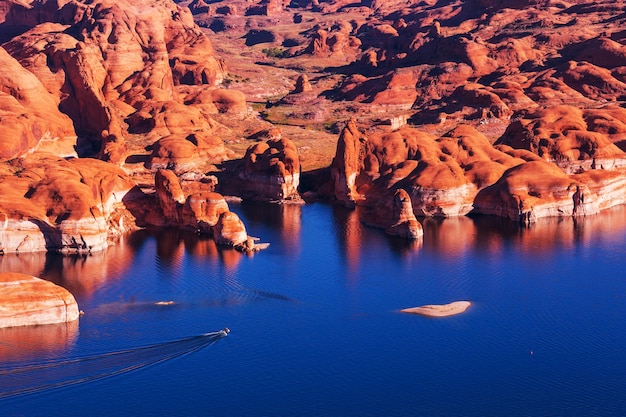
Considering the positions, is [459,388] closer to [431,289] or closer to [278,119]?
[431,289]

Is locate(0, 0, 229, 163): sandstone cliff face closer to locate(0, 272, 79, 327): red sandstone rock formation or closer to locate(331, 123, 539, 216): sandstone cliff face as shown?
locate(331, 123, 539, 216): sandstone cliff face

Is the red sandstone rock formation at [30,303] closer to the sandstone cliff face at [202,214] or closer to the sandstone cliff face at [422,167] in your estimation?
the sandstone cliff face at [202,214]

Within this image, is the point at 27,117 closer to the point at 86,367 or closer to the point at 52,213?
the point at 52,213

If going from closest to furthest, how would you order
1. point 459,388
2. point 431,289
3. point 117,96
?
point 459,388 → point 431,289 → point 117,96

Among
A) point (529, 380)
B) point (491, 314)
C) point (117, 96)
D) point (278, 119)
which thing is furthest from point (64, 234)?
point (278, 119)

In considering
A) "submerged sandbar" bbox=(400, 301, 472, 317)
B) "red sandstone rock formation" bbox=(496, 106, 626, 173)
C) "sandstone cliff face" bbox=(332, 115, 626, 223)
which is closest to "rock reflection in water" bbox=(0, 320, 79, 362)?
"submerged sandbar" bbox=(400, 301, 472, 317)

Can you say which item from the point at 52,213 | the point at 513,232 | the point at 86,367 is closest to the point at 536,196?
the point at 513,232

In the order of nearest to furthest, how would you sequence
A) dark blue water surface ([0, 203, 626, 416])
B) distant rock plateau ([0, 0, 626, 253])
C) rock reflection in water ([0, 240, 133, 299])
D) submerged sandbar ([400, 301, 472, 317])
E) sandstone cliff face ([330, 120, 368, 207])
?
dark blue water surface ([0, 203, 626, 416]) < submerged sandbar ([400, 301, 472, 317]) < rock reflection in water ([0, 240, 133, 299]) < distant rock plateau ([0, 0, 626, 253]) < sandstone cliff face ([330, 120, 368, 207])
